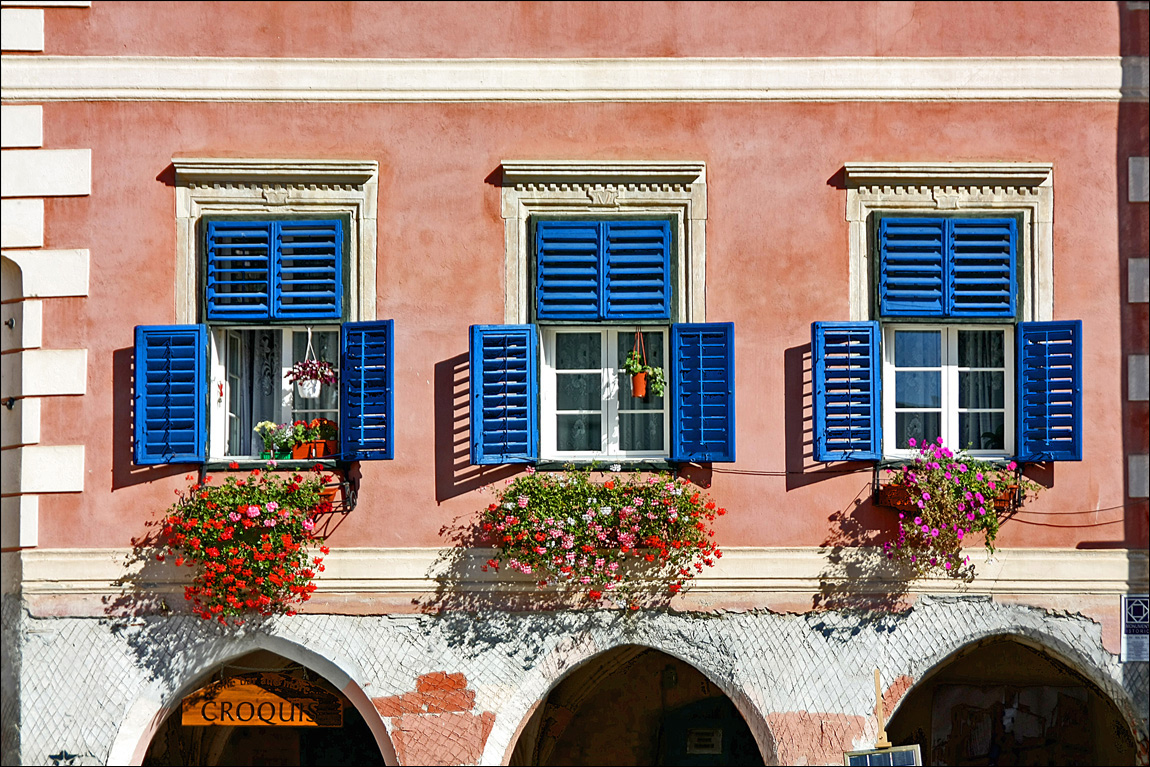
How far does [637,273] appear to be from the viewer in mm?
9203

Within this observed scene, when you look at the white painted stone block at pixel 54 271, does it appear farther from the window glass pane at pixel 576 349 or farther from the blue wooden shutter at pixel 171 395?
the window glass pane at pixel 576 349

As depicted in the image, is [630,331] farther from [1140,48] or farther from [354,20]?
[1140,48]

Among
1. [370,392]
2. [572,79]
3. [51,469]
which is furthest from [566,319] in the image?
[51,469]

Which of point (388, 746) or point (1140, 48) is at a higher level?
point (1140, 48)

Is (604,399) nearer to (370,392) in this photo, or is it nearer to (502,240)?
(502,240)

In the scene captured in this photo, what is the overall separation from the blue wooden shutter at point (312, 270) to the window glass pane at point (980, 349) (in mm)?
4460

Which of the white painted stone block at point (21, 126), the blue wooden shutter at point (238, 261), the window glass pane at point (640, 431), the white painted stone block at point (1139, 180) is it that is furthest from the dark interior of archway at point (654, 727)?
the white painted stone block at point (21, 126)

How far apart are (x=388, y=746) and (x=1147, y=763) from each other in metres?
5.24

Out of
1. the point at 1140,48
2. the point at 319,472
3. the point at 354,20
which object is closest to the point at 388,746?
the point at 319,472

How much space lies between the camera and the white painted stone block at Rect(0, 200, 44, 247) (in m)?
9.23

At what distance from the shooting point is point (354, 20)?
9406 millimetres

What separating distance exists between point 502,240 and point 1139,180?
4.50 metres

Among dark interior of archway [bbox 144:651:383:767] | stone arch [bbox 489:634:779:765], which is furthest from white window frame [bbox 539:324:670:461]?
dark interior of archway [bbox 144:651:383:767]

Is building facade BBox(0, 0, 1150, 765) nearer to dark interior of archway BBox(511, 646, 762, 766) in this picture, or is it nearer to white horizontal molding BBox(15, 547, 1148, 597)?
white horizontal molding BBox(15, 547, 1148, 597)
